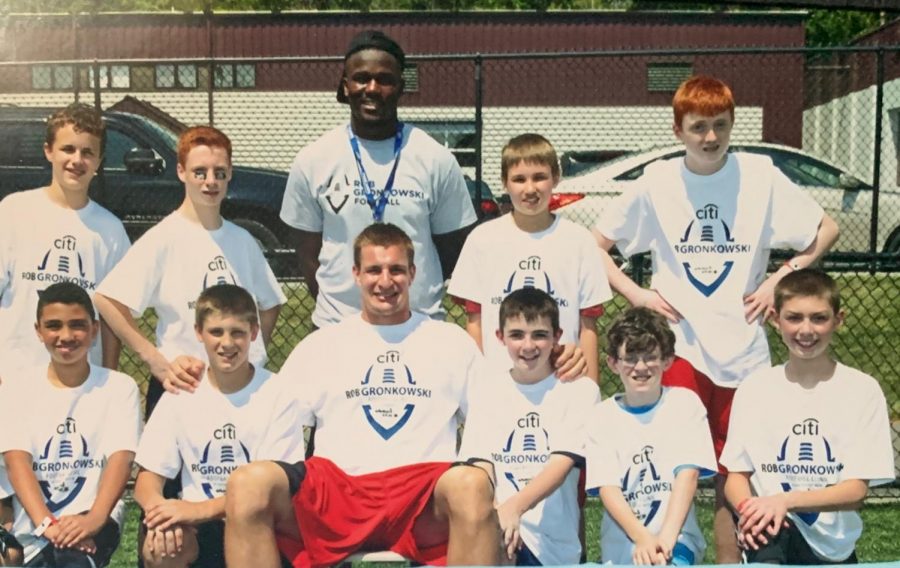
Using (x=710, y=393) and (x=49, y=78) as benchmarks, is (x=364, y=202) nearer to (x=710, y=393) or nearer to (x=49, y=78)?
(x=710, y=393)

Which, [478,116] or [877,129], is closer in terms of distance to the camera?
[478,116]

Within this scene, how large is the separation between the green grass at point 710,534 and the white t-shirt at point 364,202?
1.49 meters

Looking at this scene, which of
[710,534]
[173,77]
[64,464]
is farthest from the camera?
[173,77]

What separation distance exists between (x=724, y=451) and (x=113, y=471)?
2021mm

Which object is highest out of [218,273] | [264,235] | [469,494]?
[264,235]

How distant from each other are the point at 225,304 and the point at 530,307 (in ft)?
3.26

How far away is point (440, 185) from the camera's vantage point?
485 centimetres

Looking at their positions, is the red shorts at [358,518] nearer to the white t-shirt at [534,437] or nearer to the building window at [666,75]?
the white t-shirt at [534,437]

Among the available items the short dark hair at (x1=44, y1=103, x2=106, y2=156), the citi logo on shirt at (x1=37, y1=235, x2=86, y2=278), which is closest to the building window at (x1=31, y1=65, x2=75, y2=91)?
the short dark hair at (x1=44, y1=103, x2=106, y2=156)

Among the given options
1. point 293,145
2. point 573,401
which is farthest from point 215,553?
point 293,145

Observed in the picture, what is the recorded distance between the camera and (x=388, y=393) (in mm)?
4375

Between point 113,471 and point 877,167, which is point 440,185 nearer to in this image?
point 113,471

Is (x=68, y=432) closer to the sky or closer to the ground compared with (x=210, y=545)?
closer to the sky

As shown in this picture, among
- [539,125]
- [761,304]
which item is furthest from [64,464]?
[539,125]
